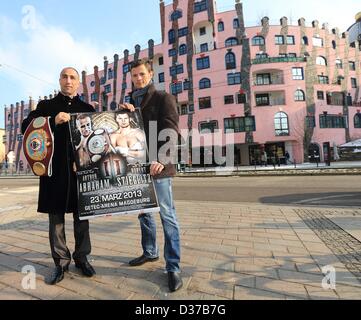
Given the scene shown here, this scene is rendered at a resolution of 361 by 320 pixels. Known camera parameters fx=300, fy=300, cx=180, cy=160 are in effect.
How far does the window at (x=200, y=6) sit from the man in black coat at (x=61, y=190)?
145 ft

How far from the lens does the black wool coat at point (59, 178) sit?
3.25 metres

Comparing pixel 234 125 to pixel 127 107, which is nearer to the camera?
pixel 127 107

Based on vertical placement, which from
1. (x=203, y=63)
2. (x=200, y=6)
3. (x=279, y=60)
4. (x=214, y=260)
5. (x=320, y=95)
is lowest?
(x=214, y=260)

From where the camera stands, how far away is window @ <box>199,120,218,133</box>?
40.6 m

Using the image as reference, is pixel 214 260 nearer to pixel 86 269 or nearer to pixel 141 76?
pixel 86 269

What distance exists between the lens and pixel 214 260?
371 cm

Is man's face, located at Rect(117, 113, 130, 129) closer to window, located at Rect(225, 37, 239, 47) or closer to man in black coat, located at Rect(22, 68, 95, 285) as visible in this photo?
man in black coat, located at Rect(22, 68, 95, 285)

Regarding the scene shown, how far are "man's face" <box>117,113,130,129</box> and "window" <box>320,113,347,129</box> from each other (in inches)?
1650

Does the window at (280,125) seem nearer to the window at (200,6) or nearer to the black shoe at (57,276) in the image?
the window at (200,6)

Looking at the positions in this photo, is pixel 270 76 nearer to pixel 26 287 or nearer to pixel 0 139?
pixel 26 287

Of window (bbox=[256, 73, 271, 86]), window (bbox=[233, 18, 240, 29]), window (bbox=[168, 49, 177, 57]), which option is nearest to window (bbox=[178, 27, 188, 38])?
window (bbox=[168, 49, 177, 57])

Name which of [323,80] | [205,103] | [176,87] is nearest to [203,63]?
[176,87]

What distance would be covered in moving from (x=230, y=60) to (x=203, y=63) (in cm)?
375

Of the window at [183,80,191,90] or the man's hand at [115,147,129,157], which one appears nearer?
the man's hand at [115,147,129,157]
